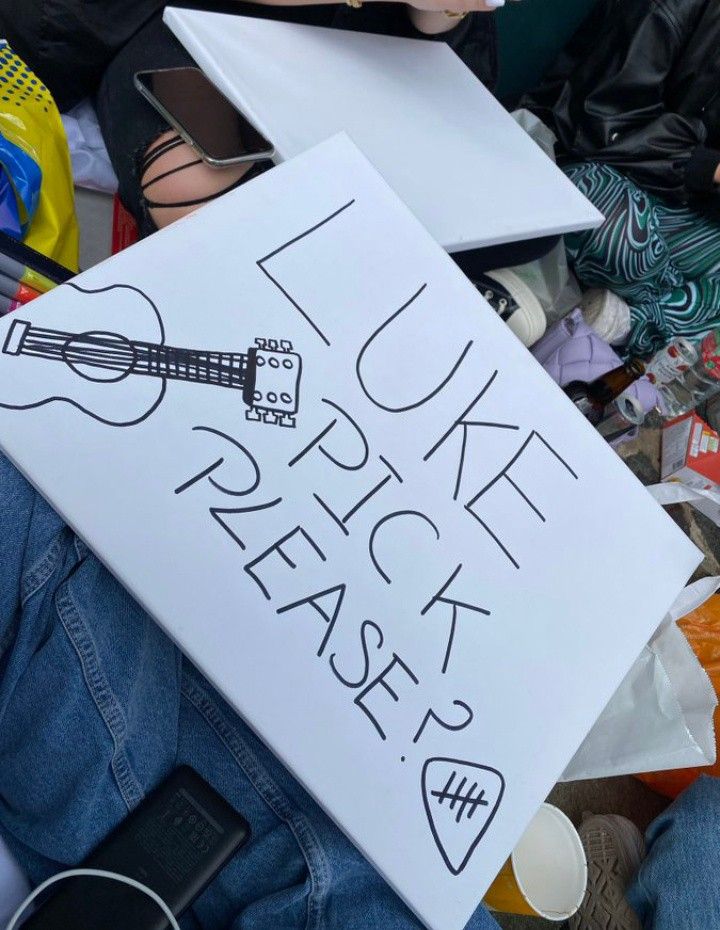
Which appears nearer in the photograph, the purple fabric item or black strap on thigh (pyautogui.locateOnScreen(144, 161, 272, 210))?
black strap on thigh (pyautogui.locateOnScreen(144, 161, 272, 210))

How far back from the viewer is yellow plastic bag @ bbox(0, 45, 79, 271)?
2.35 feet

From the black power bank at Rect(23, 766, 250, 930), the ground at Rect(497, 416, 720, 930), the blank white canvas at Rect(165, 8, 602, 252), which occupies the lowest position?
the ground at Rect(497, 416, 720, 930)

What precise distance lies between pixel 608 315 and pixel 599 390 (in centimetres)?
22

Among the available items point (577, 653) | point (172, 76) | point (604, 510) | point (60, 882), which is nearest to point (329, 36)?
point (172, 76)

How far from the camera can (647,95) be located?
4.34ft

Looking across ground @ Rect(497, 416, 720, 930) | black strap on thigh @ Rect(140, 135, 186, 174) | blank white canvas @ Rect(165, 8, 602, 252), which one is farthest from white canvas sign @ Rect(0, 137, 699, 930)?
ground @ Rect(497, 416, 720, 930)

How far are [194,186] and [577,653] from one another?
26.0 inches

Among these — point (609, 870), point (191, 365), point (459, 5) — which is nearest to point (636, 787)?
point (609, 870)

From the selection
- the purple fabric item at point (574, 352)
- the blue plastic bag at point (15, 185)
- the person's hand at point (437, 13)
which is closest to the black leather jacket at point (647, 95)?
the purple fabric item at point (574, 352)

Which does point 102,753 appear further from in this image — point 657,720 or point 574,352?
point 574,352

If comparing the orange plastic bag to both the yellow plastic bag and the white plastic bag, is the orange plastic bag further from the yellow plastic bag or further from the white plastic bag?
the yellow plastic bag

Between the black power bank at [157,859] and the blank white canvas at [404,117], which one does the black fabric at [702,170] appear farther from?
the black power bank at [157,859]

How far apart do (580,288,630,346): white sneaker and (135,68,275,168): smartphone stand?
93 centimetres

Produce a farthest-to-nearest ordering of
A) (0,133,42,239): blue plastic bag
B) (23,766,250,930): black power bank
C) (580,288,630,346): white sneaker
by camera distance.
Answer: (580,288,630,346): white sneaker < (0,133,42,239): blue plastic bag < (23,766,250,930): black power bank
